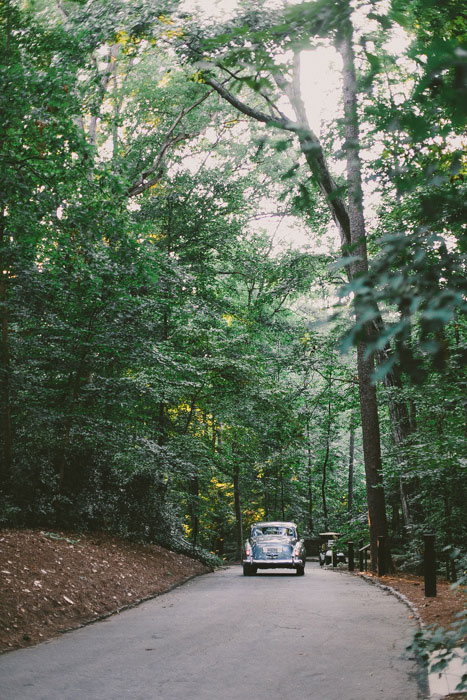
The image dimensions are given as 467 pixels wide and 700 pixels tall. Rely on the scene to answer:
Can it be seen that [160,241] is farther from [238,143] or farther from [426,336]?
[426,336]

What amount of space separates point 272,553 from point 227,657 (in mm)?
13349

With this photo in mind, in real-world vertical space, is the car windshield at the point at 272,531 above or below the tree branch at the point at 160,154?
below

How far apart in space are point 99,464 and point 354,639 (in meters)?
9.89

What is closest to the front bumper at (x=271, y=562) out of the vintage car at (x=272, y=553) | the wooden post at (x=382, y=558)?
the vintage car at (x=272, y=553)

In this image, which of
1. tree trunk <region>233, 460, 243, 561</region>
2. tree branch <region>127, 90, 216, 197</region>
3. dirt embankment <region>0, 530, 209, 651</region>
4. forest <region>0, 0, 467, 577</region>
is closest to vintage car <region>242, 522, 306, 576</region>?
forest <region>0, 0, 467, 577</region>

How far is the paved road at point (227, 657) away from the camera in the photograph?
15.9 feet

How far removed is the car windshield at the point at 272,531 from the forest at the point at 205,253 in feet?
7.00

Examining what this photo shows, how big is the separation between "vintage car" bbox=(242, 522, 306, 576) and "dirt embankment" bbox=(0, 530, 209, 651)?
4.26m

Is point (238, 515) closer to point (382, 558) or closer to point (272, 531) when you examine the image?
point (272, 531)

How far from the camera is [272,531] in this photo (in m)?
20.2

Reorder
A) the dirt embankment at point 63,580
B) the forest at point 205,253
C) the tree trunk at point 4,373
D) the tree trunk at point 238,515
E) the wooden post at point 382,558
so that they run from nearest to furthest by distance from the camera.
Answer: the forest at point 205,253 < the dirt embankment at point 63,580 < the tree trunk at point 4,373 < the wooden post at point 382,558 < the tree trunk at point 238,515

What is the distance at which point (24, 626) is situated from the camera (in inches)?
284

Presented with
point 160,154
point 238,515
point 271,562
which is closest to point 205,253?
point 160,154

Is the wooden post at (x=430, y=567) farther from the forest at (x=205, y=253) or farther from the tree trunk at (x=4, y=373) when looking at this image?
the tree trunk at (x=4, y=373)
